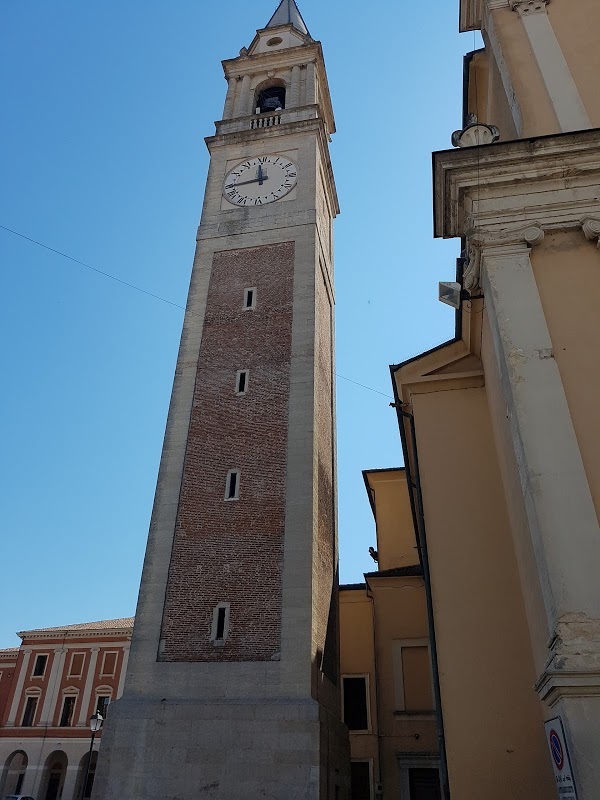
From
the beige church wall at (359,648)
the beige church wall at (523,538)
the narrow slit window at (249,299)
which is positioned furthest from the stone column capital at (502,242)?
the beige church wall at (359,648)

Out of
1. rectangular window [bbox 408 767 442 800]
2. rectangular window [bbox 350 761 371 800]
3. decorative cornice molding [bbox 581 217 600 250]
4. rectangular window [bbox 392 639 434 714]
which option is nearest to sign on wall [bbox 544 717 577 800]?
decorative cornice molding [bbox 581 217 600 250]

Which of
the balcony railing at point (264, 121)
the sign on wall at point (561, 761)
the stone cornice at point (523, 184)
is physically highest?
the balcony railing at point (264, 121)

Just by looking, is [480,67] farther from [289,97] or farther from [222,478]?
[289,97]

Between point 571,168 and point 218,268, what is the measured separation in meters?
14.5

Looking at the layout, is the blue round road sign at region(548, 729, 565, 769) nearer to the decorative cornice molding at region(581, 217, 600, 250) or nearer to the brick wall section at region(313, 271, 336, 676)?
the decorative cornice molding at region(581, 217, 600, 250)

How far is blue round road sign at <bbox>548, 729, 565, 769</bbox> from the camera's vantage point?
16.6 ft

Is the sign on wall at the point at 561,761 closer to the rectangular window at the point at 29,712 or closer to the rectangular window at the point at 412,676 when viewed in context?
the rectangular window at the point at 412,676

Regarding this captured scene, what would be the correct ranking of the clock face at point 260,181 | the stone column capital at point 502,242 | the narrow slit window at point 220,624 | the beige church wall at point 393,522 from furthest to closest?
the clock face at point 260,181 < the beige church wall at point 393,522 < the narrow slit window at point 220,624 < the stone column capital at point 502,242

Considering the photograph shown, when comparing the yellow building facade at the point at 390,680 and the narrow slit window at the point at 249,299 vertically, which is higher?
the narrow slit window at the point at 249,299

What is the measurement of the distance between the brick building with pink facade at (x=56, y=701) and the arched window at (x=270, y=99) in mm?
29603

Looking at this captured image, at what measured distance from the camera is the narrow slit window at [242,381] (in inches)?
713

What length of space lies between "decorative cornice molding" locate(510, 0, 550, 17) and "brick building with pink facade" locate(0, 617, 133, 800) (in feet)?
121

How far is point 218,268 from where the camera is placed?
69.1ft

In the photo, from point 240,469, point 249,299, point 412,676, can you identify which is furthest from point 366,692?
point 249,299
